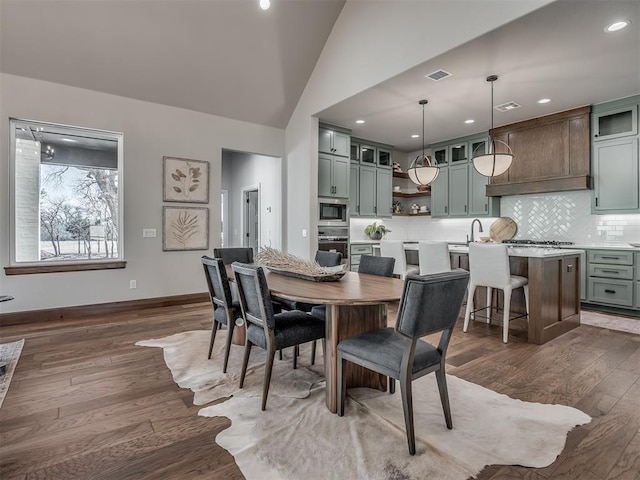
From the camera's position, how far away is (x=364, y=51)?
171 inches

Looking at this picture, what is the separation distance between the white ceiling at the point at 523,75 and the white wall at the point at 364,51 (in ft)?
0.33

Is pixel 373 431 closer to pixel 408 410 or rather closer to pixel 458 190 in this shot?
pixel 408 410

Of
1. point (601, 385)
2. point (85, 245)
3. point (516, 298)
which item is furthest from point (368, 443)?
point (85, 245)

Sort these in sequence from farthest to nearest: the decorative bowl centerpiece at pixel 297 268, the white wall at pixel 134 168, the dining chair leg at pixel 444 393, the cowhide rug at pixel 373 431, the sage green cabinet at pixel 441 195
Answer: the sage green cabinet at pixel 441 195 < the white wall at pixel 134 168 < the decorative bowl centerpiece at pixel 297 268 < the dining chair leg at pixel 444 393 < the cowhide rug at pixel 373 431

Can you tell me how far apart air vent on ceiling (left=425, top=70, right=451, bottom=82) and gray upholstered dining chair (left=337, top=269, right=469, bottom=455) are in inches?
115

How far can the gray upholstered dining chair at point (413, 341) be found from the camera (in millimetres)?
1636

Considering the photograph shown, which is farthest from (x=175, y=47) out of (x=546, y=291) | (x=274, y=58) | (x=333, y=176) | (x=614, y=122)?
(x=614, y=122)

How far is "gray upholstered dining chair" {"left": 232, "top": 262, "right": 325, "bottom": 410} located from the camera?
2.08 meters

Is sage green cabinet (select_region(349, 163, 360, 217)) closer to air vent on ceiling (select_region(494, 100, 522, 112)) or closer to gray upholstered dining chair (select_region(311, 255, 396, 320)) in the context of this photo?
air vent on ceiling (select_region(494, 100, 522, 112))

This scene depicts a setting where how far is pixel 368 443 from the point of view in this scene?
1.78 meters

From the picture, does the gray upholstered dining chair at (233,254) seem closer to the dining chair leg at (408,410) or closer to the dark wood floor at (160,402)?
the dark wood floor at (160,402)

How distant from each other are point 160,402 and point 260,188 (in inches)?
215

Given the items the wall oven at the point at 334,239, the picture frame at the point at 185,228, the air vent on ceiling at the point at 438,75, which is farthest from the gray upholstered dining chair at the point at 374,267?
the picture frame at the point at 185,228

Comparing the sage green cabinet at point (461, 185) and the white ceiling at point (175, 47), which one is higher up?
the white ceiling at point (175, 47)
